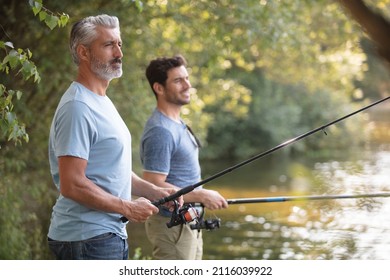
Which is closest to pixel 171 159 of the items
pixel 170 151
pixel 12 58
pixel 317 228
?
pixel 170 151

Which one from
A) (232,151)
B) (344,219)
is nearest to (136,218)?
(344,219)

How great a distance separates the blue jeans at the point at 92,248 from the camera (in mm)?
2619

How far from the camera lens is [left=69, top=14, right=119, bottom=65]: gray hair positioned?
9.02ft

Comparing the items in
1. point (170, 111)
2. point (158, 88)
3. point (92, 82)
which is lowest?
point (92, 82)

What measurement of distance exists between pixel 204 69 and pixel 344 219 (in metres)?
3.18

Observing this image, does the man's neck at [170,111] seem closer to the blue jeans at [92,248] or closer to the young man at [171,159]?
the young man at [171,159]

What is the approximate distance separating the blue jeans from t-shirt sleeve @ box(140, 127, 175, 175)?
87 centimetres

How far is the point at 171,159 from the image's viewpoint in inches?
144

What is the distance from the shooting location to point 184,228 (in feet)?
12.0

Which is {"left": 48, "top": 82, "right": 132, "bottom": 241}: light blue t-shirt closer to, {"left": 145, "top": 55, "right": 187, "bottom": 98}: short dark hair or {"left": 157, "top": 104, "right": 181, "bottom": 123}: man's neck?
{"left": 157, "top": 104, "right": 181, "bottom": 123}: man's neck

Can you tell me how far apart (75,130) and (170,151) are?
1.10 metres

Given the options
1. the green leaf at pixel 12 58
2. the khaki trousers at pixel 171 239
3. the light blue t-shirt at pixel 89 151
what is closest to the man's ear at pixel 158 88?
the khaki trousers at pixel 171 239

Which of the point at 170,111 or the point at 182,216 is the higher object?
the point at 170,111

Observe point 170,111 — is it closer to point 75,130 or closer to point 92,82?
point 92,82
